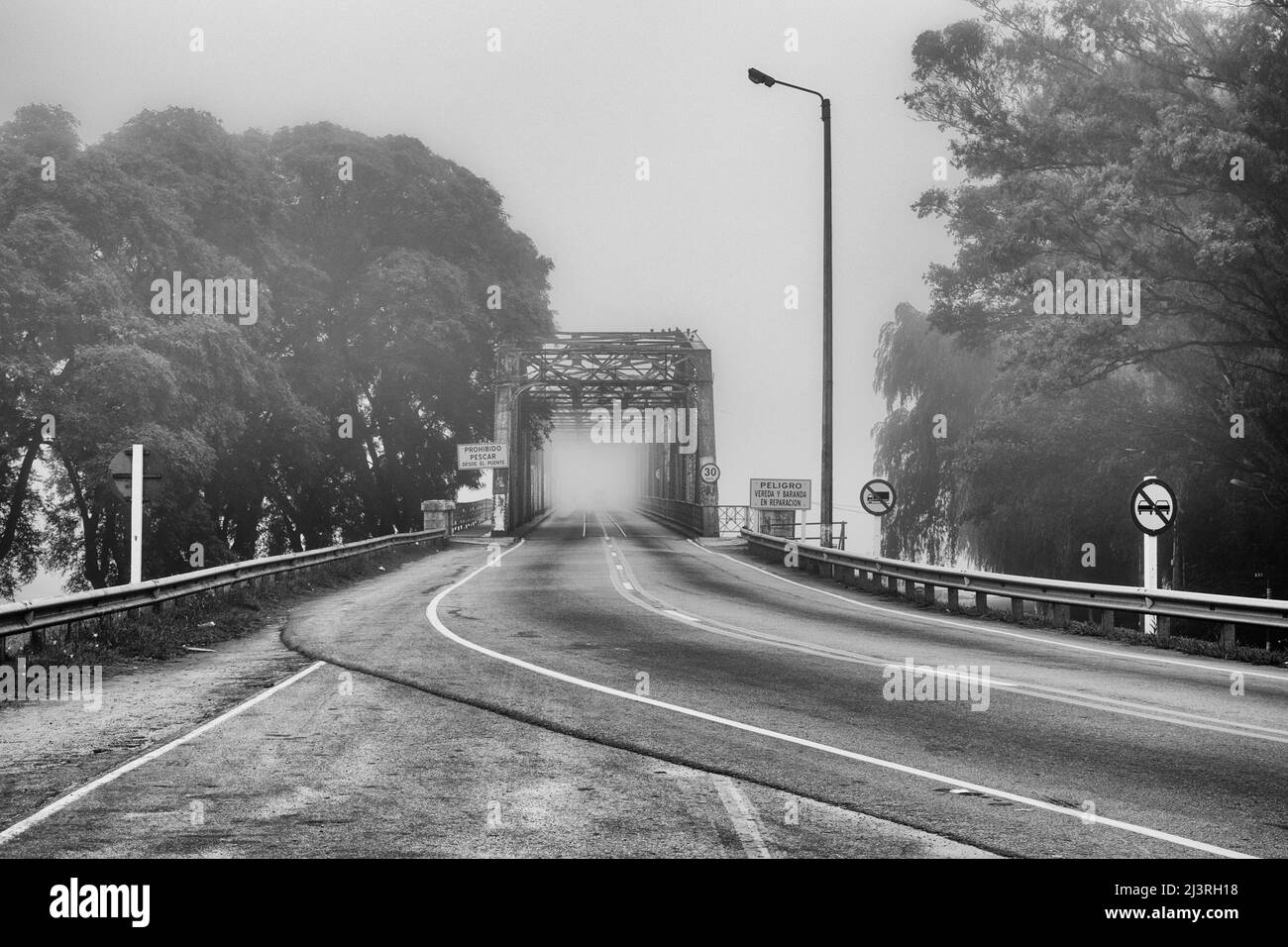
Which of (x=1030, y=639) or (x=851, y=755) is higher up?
(x=851, y=755)

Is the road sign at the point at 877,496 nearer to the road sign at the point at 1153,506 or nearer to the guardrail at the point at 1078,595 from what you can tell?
the guardrail at the point at 1078,595

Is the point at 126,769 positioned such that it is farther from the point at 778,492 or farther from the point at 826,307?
the point at 778,492

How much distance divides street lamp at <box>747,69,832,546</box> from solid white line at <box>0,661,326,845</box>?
57.1 feet

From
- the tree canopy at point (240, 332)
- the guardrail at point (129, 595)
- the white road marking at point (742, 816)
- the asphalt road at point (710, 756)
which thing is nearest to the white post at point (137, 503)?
the guardrail at point (129, 595)

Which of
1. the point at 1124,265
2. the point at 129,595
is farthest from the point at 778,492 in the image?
the point at 129,595

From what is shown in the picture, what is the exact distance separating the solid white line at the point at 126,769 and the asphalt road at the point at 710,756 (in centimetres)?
4

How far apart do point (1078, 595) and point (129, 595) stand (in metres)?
13.0

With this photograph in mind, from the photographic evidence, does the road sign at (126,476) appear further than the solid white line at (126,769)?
Yes

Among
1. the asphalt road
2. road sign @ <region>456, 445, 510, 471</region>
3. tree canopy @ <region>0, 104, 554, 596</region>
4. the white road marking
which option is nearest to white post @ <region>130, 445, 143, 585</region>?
the asphalt road

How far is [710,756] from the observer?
7.33m

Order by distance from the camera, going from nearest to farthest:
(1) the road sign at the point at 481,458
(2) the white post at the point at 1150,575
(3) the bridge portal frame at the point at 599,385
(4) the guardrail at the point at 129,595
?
(4) the guardrail at the point at 129,595, (2) the white post at the point at 1150,575, (1) the road sign at the point at 481,458, (3) the bridge portal frame at the point at 599,385

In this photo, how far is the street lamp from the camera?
26.2 metres

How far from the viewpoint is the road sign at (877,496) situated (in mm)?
21953

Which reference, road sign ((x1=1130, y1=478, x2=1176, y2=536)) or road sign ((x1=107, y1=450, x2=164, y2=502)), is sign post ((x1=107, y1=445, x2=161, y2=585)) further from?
road sign ((x1=1130, y1=478, x2=1176, y2=536))
